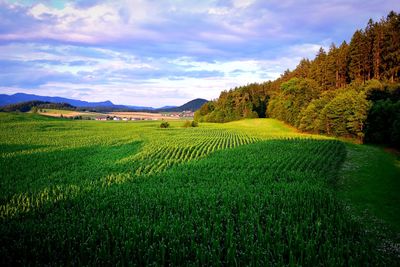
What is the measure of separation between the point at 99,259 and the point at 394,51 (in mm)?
80368

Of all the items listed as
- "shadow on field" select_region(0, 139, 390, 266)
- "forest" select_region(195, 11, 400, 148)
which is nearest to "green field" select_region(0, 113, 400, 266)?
"shadow on field" select_region(0, 139, 390, 266)

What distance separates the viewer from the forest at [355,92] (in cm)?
4691

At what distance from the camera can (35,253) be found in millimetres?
9750

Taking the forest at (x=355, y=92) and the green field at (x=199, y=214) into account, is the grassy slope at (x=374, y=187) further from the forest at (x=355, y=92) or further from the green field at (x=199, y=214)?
the forest at (x=355, y=92)

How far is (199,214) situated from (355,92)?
5333 cm

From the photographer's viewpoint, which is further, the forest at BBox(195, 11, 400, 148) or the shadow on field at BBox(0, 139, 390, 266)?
the forest at BBox(195, 11, 400, 148)

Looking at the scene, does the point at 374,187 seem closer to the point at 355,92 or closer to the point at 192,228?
the point at 192,228

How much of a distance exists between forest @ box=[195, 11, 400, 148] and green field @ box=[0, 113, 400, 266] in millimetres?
22523

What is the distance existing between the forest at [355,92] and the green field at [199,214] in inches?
887

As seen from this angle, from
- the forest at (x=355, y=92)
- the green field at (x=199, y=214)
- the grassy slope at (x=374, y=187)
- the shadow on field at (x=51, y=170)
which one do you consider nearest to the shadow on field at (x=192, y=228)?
the green field at (x=199, y=214)

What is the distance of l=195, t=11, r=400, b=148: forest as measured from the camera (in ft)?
154

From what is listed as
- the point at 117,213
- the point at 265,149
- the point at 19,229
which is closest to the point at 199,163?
the point at 265,149

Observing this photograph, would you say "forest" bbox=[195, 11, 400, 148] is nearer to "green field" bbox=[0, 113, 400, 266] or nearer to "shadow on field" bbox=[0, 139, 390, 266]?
"green field" bbox=[0, 113, 400, 266]

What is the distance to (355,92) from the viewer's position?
5425 cm
